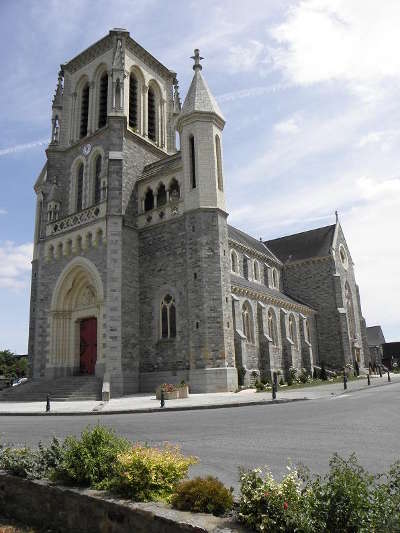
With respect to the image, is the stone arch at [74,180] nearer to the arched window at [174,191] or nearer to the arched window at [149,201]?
the arched window at [149,201]

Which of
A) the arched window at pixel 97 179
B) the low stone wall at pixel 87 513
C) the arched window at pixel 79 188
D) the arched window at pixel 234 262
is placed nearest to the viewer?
the low stone wall at pixel 87 513

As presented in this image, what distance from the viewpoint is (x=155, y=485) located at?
439 cm

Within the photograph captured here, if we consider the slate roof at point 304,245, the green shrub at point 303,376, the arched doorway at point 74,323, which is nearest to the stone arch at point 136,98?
the arched doorway at point 74,323

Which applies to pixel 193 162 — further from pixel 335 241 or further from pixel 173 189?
pixel 335 241

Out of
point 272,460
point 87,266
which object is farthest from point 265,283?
point 272,460

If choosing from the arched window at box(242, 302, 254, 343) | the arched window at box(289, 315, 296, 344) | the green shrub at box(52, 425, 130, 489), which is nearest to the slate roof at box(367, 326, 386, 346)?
the arched window at box(289, 315, 296, 344)

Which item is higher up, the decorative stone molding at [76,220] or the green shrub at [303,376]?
the decorative stone molding at [76,220]

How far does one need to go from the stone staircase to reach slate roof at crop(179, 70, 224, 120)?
57.1ft

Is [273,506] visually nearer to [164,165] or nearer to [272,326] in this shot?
[164,165]

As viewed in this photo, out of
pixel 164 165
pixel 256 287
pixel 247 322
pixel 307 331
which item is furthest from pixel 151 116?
pixel 307 331

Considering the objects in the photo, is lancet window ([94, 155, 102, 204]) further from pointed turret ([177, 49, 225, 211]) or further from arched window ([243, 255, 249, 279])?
arched window ([243, 255, 249, 279])

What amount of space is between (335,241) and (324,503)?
4425cm

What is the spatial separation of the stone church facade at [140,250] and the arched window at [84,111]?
0.10m

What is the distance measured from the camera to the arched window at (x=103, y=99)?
33.4 metres
